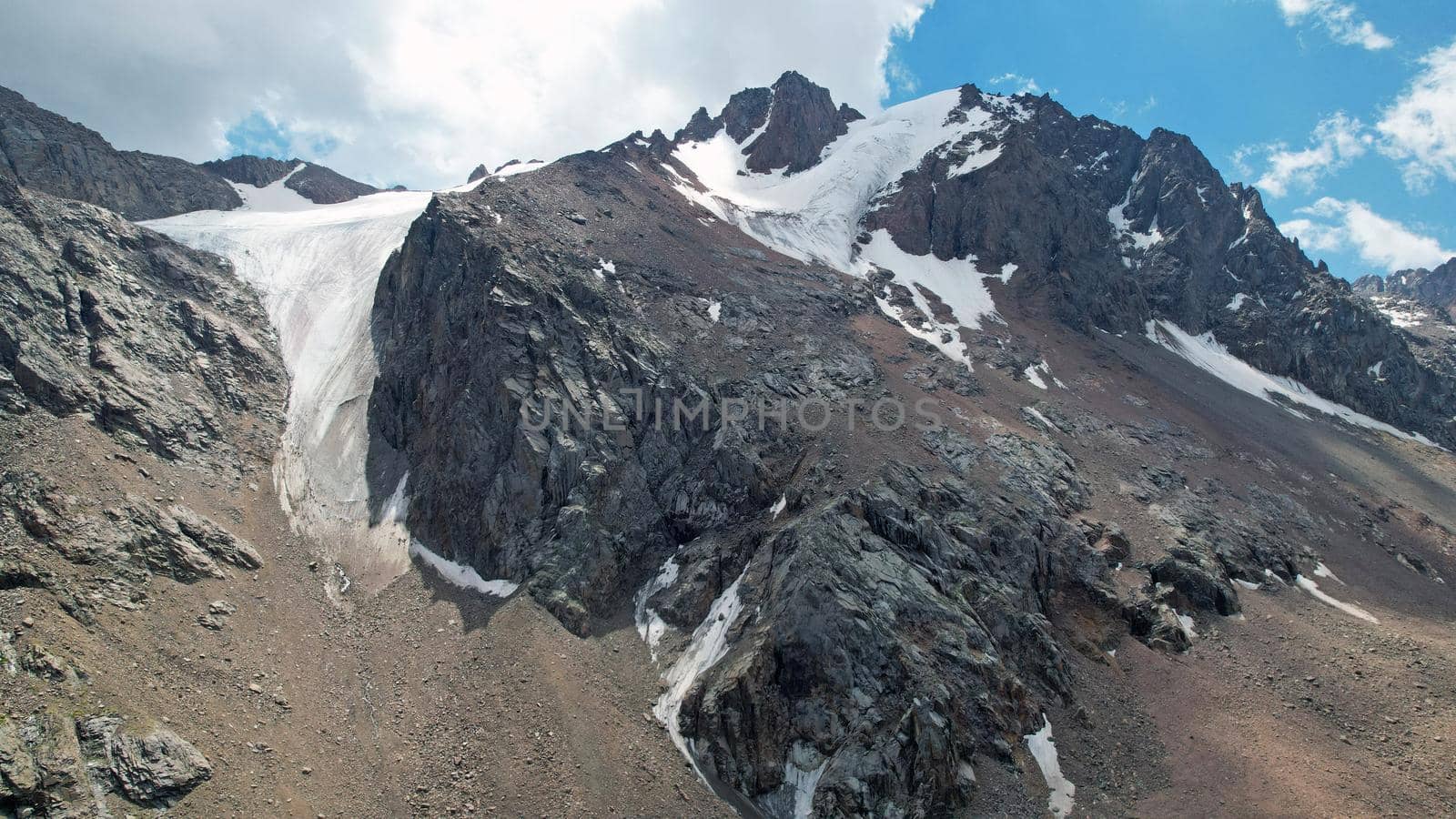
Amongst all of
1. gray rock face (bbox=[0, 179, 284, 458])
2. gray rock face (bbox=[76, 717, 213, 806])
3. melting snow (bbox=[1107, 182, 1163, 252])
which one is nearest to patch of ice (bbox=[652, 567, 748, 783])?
gray rock face (bbox=[76, 717, 213, 806])

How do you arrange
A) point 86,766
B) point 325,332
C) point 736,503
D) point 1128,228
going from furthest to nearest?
point 1128,228 < point 325,332 < point 736,503 < point 86,766

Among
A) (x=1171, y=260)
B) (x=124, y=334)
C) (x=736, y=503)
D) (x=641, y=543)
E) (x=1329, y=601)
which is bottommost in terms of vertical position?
(x=641, y=543)

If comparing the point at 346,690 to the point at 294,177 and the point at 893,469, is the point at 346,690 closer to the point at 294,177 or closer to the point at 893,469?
the point at 893,469

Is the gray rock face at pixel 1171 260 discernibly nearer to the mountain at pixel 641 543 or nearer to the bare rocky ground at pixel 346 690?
the mountain at pixel 641 543

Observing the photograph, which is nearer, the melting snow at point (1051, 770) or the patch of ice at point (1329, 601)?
the melting snow at point (1051, 770)

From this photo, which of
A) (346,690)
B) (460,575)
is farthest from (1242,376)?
(346,690)

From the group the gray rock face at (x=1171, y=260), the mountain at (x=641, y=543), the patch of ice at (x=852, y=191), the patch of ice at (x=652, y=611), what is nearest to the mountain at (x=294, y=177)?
the mountain at (x=641, y=543)
